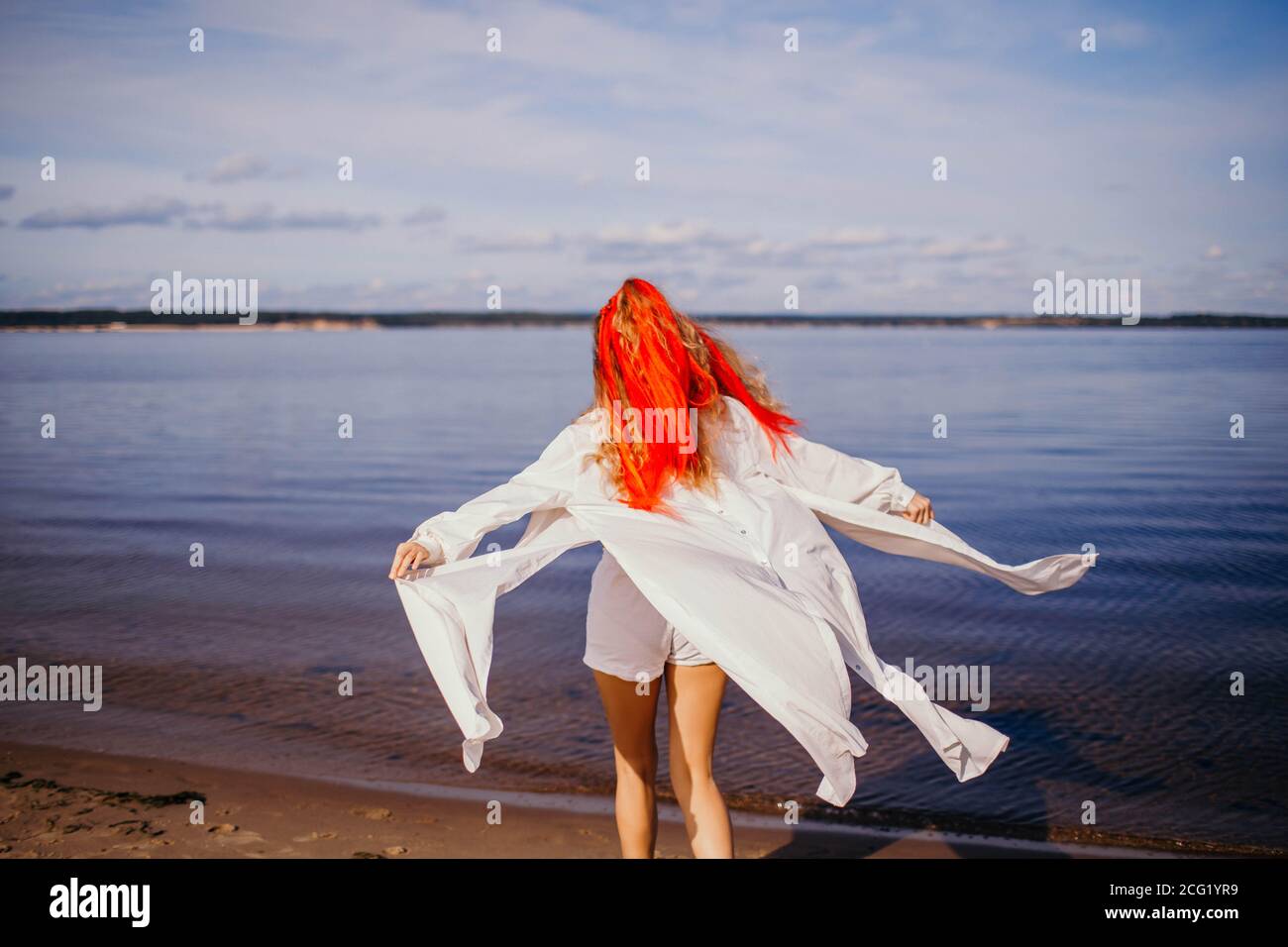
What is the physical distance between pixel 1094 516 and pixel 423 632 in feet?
33.3

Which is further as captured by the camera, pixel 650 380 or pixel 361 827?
pixel 361 827

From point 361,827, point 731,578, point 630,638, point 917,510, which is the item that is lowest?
point 361,827

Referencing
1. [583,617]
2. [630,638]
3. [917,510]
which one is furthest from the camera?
[583,617]

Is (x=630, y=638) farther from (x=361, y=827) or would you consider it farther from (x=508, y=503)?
(x=361, y=827)

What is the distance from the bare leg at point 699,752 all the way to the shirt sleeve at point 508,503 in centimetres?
76

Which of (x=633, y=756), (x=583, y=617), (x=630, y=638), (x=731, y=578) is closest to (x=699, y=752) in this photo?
(x=633, y=756)

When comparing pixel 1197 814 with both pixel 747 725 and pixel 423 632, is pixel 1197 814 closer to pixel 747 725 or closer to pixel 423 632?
pixel 747 725

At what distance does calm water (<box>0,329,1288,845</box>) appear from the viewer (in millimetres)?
6090

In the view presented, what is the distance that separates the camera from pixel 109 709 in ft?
23.0

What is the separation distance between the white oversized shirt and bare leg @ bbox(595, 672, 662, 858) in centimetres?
36

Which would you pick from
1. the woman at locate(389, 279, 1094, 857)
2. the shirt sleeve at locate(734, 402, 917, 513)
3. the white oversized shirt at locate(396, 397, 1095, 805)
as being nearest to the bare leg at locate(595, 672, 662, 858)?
the woman at locate(389, 279, 1094, 857)

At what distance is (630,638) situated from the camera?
378cm

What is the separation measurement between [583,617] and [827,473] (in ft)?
16.4

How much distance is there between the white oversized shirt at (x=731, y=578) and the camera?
3.65 metres
